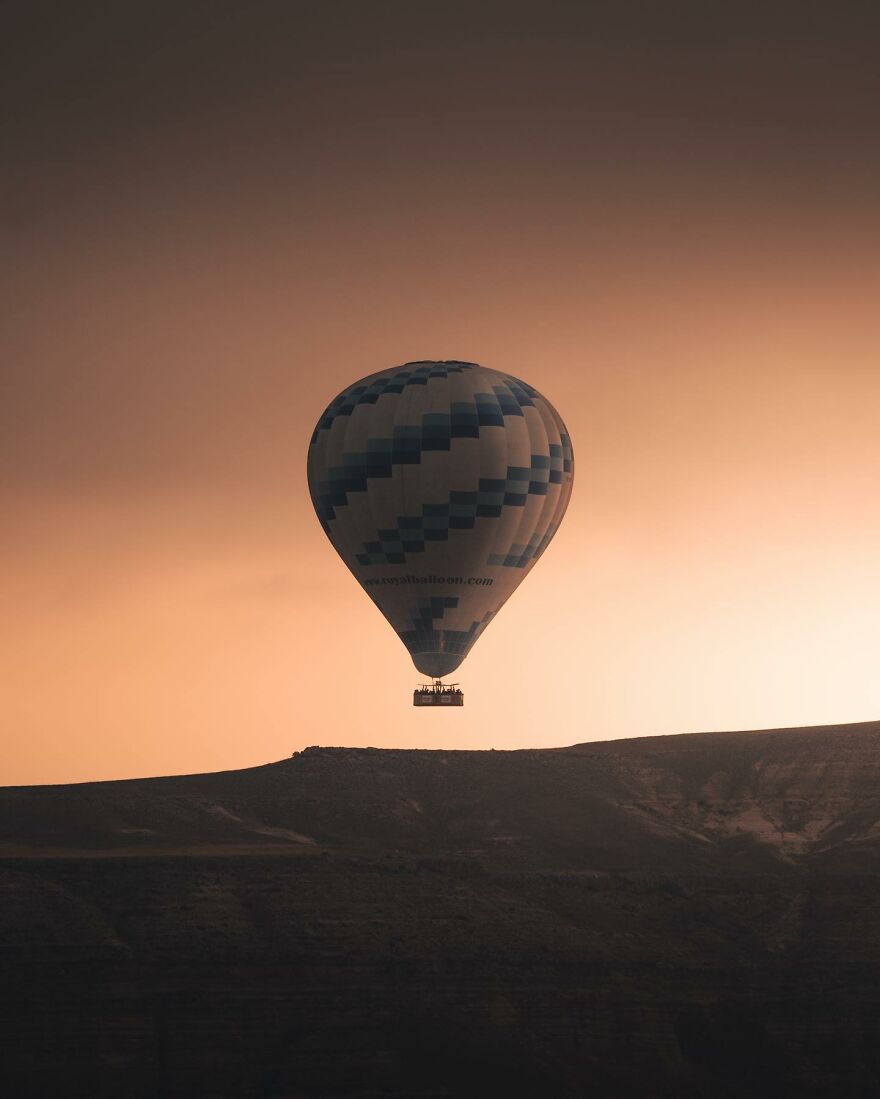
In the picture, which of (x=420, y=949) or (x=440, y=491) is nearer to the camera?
(x=440, y=491)

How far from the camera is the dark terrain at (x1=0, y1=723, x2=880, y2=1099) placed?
9750 centimetres

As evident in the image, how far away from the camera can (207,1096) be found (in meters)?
96.0

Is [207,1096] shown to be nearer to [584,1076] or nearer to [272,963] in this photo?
[272,963]

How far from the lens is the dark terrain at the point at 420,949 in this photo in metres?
97.5

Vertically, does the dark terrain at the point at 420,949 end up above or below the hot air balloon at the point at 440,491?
below

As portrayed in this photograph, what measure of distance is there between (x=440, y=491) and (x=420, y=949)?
19007 mm

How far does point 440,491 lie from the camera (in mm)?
102000

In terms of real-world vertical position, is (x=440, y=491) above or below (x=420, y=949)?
above

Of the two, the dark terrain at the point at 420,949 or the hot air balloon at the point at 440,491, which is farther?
the hot air balloon at the point at 440,491

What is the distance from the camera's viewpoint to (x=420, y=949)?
102562 millimetres

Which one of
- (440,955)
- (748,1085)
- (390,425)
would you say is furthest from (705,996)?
(390,425)

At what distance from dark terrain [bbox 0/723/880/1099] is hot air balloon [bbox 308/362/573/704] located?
12.4 meters

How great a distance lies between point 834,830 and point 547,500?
30.3 m

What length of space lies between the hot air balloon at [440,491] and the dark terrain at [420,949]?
12399 millimetres
